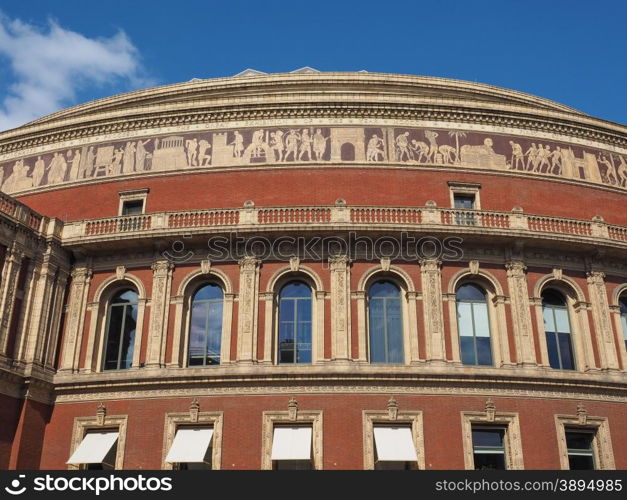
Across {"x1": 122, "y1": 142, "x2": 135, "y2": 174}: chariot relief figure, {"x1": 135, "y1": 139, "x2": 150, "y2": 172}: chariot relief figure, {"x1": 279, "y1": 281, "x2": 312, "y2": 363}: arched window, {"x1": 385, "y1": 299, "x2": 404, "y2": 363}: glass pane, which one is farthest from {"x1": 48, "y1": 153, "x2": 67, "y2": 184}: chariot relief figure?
{"x1": 385, "y1": 299, "x2": 404, "y2": 363}: glass pane

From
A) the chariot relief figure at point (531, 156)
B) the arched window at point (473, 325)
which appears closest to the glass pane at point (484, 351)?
the arched window at point (473, 325)

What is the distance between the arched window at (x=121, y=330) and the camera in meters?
23.8

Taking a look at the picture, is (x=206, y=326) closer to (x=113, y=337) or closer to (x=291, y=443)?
(x=113, y=337)

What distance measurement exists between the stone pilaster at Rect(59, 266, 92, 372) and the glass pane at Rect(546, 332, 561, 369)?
1652cm

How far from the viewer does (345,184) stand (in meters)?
26.1

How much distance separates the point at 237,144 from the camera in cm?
2741

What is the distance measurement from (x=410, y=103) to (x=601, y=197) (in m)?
8.75

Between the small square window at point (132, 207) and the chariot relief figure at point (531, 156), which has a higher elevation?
the chariot relief figure at point (531, 156)

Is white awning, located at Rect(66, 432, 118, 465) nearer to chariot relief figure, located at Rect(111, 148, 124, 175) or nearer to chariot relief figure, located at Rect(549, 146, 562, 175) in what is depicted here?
chariot relief figure, located at Rect(111, 148, 124, 175)

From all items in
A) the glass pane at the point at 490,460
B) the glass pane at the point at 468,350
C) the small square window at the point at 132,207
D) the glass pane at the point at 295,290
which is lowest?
the glass pane at the point at 490,460

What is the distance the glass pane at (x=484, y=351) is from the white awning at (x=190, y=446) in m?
9.38

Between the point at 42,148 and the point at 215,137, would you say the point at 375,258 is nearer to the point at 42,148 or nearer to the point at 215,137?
the point at 215,137

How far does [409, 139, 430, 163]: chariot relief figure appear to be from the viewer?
26.9m

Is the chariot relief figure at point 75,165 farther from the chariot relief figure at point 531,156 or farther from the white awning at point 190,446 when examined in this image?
the chariot relief figure at point 531,156
